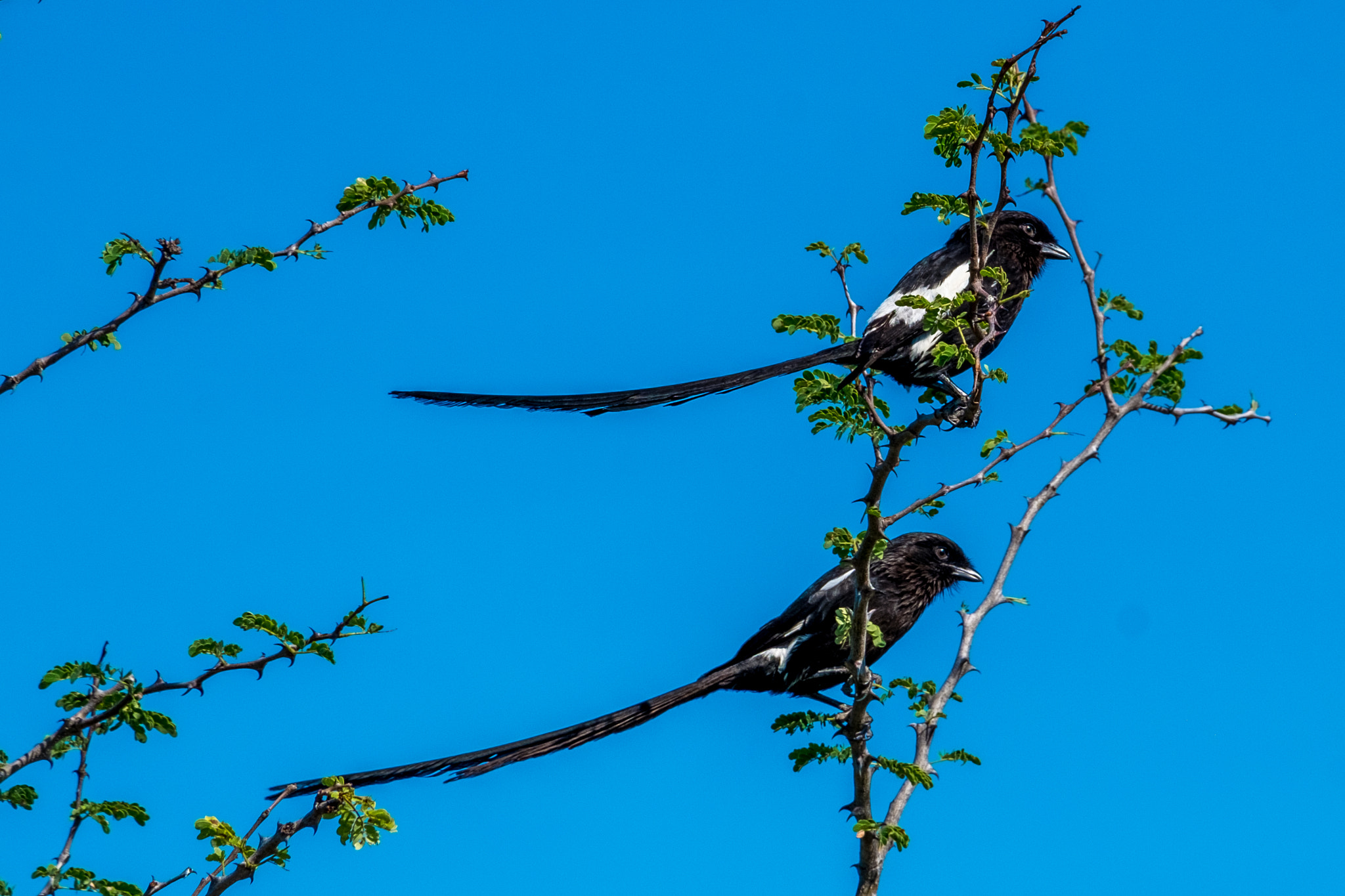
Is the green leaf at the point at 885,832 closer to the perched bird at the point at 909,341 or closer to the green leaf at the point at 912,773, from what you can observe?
the green leaf at the point at 912,773

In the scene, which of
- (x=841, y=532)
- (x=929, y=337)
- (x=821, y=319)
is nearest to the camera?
(x=841, y=532)

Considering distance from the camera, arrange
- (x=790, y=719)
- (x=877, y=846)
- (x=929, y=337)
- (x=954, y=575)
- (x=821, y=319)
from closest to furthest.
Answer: (x=877, y=846) → (x=821, y=319) → (x=790, y=719) → (x=929, y=337) → (x=954, y=575)

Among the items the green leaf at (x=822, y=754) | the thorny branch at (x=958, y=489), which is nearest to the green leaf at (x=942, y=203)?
the thorny branch at (x=958, y=489)

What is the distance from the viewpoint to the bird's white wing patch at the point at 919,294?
246 inches

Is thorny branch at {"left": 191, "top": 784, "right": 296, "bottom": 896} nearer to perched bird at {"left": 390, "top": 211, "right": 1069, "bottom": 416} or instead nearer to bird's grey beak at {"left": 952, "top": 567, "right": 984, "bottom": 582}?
perched bird at {"left": 390, "top": 211, "right": 1069, "bottom": 416}

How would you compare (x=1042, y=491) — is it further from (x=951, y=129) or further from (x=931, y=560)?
(x=931, y=560)

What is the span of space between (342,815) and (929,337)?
3.86 metres

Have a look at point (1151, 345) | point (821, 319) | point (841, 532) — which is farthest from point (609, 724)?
point (1151, 345)

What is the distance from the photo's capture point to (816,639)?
6.38 meters

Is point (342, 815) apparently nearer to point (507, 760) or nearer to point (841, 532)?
point (507, 760)

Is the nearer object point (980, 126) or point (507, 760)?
point (980, 126)

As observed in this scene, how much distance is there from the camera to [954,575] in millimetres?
7242

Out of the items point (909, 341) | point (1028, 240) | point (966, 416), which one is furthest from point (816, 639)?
point (1028, 240)

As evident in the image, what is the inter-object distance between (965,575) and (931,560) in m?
0.25
